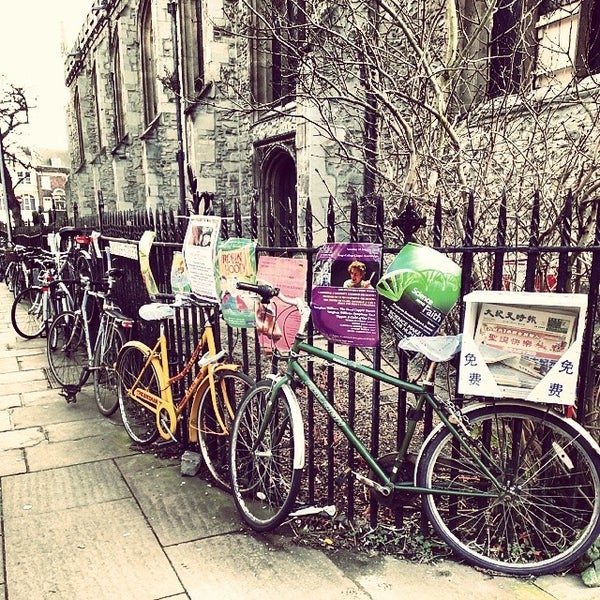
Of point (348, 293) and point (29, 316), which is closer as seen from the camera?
point (348, 293)

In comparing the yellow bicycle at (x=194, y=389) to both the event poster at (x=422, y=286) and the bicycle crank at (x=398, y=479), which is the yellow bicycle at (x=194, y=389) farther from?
the event poster at (x=422, y=286)

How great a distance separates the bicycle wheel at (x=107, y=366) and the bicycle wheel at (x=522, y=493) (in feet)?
9.59

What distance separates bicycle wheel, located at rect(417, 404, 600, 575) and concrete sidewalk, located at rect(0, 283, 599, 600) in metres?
0.15

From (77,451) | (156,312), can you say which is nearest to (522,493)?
(156,312)

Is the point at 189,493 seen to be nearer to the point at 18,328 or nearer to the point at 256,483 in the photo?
the point at 256,483

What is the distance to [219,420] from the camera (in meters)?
3.19

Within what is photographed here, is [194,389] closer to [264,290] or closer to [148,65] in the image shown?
[264,290]

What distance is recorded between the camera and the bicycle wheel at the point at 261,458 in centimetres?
268

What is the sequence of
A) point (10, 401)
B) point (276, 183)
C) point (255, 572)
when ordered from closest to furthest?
point (255, 572)
point (10, 401)
point (276, 183)

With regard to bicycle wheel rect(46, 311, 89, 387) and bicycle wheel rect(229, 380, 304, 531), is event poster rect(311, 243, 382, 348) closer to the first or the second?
bicycle wheel rect(229, 380, 304, 531)

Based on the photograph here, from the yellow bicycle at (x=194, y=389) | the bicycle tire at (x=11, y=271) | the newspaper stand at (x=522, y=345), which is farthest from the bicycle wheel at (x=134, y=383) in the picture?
the bicycle tire at (x=11, y=271)

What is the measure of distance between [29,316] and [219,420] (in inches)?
267

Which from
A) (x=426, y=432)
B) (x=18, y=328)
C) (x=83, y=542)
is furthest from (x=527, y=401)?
(x=18, y=328)

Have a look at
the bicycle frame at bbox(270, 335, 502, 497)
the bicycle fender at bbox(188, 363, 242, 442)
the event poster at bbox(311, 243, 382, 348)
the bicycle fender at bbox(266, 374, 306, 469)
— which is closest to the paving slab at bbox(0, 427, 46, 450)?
the bicycle fender at bbox(188, 363, 242, 442)
